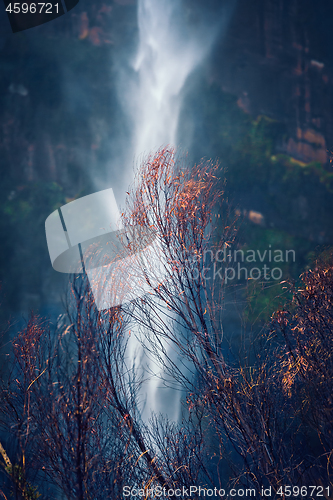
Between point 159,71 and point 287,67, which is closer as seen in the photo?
point 287,67

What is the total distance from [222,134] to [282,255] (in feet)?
15.9

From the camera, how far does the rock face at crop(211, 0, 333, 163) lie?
34.9 ft

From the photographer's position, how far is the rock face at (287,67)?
10648 mm

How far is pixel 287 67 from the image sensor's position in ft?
35.4

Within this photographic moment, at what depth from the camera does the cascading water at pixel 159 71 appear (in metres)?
10.6

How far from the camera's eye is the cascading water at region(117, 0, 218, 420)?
1062 cm

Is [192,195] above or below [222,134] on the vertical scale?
below

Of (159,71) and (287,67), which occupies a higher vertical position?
(159,71)

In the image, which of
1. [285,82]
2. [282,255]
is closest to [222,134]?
[285,82]

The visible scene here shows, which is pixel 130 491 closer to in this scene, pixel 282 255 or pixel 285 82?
pixel 282 255

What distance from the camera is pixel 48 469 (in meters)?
5.44

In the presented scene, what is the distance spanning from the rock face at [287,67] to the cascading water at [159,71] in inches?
41.4

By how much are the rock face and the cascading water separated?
1.05 m

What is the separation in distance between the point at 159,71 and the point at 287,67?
4680 millimetres
